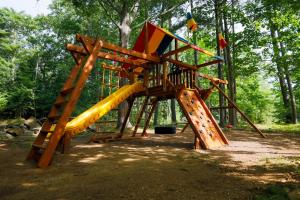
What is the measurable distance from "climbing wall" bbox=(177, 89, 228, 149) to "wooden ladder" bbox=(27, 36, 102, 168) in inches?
117

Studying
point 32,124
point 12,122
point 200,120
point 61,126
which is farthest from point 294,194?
point 12,122

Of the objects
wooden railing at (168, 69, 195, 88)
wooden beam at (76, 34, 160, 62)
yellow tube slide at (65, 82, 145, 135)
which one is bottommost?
yellow tube slide at (65, 82, 145, 135)

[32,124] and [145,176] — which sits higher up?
[32,124]

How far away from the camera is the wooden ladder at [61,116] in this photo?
4102 millimetres

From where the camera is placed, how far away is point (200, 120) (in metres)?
6.58

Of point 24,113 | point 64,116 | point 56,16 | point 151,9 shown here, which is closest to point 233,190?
point 64,116

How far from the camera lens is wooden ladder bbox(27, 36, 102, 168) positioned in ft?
13.5

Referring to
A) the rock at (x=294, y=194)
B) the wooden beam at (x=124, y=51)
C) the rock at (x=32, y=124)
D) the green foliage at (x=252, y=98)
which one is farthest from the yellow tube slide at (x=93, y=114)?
the green foliage at (x=252, y=98)

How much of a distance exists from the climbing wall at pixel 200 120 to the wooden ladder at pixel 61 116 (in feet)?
9.73

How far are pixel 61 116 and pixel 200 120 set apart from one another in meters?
3.94

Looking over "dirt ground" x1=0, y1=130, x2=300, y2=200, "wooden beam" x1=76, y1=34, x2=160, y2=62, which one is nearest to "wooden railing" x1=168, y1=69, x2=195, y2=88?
"wooden beam" x1=76, y1=34, x2=160, y2=62

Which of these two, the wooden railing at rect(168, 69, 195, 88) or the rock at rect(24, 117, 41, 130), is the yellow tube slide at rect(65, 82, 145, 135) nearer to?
the wooden railing at rect(168, 69, 195, 88)

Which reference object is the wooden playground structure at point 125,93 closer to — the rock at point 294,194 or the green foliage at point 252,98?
the rock at point 294,194

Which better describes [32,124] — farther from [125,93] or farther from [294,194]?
[294,194]
